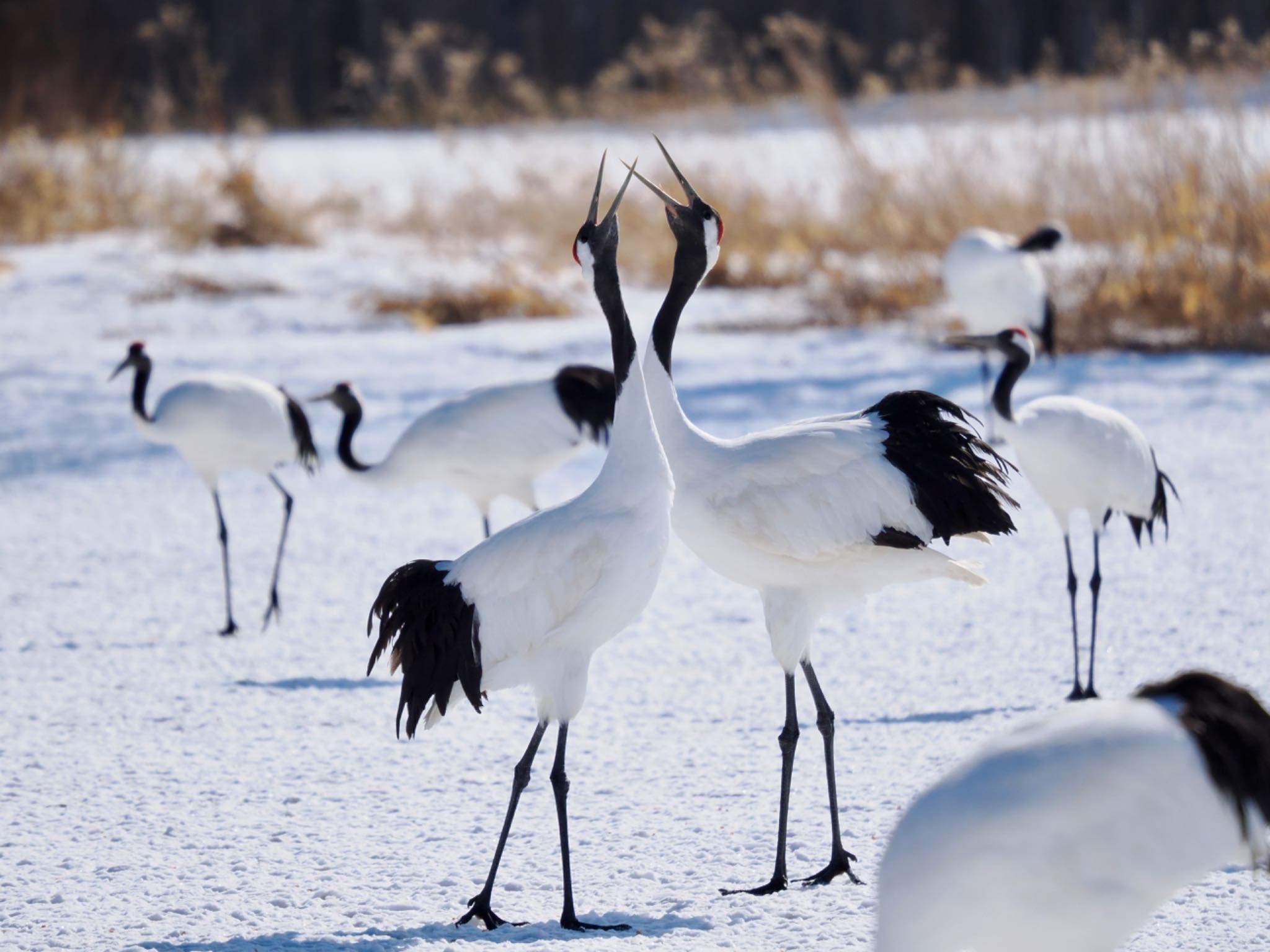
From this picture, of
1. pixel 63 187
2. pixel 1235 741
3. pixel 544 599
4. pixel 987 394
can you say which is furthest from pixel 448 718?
pixel 63 187

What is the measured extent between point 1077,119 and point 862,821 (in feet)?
26.0

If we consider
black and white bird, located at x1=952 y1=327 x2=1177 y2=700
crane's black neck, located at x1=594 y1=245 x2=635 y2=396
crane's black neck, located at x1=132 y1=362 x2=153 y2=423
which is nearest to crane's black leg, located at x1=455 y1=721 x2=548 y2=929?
crane's black neck, located at x1=594 y1=245 x2=635 y2=396

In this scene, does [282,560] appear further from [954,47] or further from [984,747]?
[954,47]

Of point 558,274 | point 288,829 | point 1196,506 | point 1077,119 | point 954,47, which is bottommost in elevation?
point 288,829

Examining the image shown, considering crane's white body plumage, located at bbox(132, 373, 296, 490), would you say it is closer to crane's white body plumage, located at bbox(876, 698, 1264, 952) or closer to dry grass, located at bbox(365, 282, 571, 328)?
crane's white body plumage, located at bbox(876, 698, 1264, 952)

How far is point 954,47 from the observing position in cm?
2077

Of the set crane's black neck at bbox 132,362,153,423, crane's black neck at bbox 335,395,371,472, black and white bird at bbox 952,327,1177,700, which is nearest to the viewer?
black and white bird at bbox 952,327,1177,700

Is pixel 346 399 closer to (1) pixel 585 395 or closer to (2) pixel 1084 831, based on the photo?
(1) pixel 585 395

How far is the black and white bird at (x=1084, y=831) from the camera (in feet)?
6.32

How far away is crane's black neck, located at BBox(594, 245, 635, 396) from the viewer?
128 inches

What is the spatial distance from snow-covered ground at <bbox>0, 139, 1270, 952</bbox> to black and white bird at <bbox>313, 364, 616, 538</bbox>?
1.43ft

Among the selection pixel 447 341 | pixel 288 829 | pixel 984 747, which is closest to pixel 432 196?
pixel 447 341

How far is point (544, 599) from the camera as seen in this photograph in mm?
3055

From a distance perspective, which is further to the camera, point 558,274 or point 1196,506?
point 558,274
